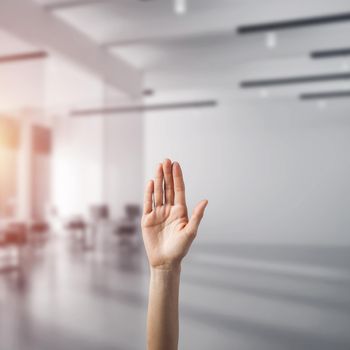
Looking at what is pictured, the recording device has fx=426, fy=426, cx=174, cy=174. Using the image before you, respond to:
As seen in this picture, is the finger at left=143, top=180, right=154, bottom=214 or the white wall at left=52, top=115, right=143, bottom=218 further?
the white wall at left=52, top=115, right=143, bottom=218

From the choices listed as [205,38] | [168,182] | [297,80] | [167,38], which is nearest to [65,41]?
[167,38]

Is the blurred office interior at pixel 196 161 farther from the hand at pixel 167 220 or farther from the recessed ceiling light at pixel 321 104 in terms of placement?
the hand at pixel 167 220

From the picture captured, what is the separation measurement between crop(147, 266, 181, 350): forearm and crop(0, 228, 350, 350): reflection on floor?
1.82 meters

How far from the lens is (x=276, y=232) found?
16.6 feet

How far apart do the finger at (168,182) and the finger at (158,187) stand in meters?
0.01

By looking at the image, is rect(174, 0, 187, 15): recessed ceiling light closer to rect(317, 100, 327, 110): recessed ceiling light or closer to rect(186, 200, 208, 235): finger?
rect(317, 100, 327, 110): recessed ceiling light

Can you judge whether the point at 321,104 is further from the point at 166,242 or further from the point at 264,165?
the point at 166,242

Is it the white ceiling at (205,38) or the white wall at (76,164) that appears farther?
the white wall at (76,164)

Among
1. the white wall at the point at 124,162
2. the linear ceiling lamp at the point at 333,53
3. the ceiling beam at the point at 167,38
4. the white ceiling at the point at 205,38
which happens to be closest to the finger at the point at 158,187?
the white ceiling at the point at 205,38

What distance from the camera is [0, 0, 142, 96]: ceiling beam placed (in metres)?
4.18

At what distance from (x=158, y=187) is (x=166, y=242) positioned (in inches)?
6.3

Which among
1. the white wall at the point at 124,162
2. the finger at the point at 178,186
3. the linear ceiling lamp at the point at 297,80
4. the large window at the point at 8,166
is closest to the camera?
the finger at the point at 178,186

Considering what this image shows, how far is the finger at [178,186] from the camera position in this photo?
119cm

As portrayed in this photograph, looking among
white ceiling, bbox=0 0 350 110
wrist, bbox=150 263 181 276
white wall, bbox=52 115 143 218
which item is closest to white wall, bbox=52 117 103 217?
white wall, bbox=52 115 143 218
